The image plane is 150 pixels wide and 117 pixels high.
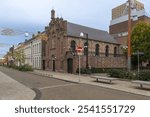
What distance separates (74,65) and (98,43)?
→ 1361 centimetres

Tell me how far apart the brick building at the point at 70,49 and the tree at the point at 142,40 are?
14.1 ft

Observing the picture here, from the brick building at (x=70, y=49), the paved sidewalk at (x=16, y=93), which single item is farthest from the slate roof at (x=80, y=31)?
the paved sidewalk at (x=16, y=93)

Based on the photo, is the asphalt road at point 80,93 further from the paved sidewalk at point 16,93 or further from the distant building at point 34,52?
the distant building at point 34,52

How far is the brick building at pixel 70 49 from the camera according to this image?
144ft

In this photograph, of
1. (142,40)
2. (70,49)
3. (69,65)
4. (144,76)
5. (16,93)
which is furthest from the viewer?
(142,40)

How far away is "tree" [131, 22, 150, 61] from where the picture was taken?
46.6 m

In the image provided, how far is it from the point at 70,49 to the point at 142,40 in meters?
13.9

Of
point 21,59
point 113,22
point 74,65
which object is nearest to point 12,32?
point 74,65

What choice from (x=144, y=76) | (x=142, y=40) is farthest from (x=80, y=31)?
(x=144, y=76)

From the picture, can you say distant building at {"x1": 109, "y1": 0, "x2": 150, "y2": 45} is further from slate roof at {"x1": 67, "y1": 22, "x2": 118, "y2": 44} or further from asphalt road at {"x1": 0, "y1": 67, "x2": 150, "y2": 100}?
asphalt road at {"x1": 0, "y1": 67, "x2": 150, "y2": 100}

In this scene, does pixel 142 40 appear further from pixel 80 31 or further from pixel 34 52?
pixel 34 52

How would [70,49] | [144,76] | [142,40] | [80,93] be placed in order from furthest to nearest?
[142,40] → [70,49] → [144,76] → [80,93]

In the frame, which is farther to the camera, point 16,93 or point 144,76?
point 144,76

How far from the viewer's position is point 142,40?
157ft
